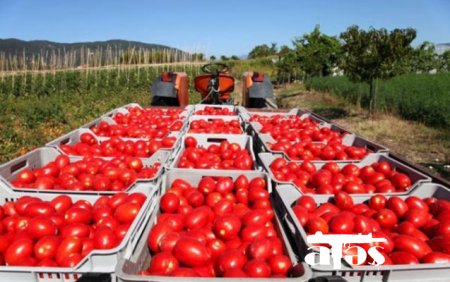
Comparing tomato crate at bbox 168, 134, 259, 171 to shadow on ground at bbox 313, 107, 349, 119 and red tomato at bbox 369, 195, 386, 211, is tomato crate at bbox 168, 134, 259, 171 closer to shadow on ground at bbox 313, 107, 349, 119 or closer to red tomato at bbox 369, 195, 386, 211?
red tomato at bbox 369, 195, 386, 211

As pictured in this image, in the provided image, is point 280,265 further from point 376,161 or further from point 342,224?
point 376,161

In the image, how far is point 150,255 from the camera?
2.31 meters

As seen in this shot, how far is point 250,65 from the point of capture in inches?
1864

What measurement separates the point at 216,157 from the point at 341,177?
4.92 ft

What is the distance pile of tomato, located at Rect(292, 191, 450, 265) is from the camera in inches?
81.1

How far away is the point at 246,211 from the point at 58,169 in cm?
201

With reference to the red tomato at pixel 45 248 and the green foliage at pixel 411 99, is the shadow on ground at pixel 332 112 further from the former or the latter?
the red tomato at pixel 45 248

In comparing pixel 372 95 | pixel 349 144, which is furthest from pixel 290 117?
pixel 372 95

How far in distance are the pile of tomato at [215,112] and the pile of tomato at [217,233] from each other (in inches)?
137

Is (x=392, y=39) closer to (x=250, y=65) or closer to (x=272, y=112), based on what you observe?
(x=272, y=112)

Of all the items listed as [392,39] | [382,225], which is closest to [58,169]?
[382,225]

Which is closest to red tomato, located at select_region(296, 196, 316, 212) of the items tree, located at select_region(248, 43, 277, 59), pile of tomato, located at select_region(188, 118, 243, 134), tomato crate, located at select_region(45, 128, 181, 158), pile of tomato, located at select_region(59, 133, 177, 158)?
tomato crate, located at select_region(45, 128, 181, 158)

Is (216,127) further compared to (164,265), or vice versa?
(216,127)

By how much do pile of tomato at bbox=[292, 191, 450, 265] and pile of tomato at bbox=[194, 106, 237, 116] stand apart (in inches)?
161
